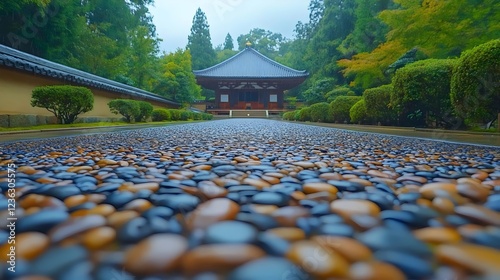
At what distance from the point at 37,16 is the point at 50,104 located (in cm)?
545

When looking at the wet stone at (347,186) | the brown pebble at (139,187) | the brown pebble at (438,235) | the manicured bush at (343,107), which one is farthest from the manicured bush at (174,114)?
the brown pebble at (438,235)

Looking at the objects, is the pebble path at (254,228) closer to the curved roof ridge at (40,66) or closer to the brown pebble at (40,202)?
the brown pebble at (40,202)

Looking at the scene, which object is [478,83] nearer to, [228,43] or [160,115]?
[160,115]

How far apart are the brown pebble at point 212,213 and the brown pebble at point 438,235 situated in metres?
0.41

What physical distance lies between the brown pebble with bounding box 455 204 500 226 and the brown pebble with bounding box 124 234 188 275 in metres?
0.68

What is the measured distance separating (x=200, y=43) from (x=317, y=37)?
53.3ft

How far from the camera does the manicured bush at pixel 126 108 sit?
927cm

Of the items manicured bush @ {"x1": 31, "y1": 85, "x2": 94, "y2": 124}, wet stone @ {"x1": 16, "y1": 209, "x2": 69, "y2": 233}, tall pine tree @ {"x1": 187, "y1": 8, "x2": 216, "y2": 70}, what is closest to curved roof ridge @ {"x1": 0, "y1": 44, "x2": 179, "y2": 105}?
manicured bush @ {"x1": 31, "y1": 85, "x2": 94, "y2": 124}

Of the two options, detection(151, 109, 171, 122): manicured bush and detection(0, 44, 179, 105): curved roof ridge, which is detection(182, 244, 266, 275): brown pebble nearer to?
detection(0, 44, 179, 105): curved roof ridge

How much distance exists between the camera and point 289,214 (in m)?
0.71

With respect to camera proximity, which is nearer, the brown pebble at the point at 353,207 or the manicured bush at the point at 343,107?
the brown pebble at the point at 353,207

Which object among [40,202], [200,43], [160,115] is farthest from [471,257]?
[200,43]

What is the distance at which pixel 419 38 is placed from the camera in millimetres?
8781

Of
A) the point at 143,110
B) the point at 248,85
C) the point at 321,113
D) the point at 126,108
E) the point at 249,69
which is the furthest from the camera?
the point at 249,69
